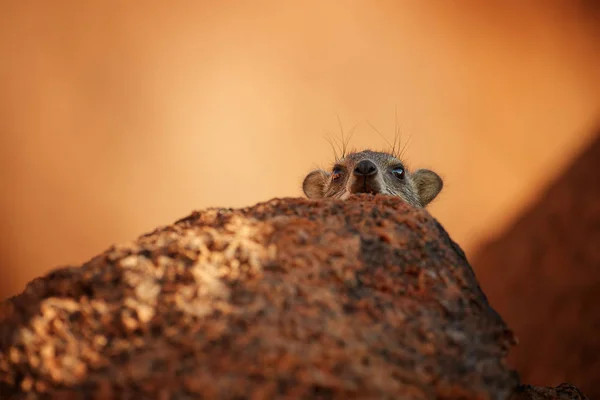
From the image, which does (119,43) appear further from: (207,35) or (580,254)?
(580,254)

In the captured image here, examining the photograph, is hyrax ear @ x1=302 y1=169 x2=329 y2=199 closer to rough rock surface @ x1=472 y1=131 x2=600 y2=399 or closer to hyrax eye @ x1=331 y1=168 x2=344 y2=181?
hyrax eye @ x1=331 y1=168 x2=344 y2=181

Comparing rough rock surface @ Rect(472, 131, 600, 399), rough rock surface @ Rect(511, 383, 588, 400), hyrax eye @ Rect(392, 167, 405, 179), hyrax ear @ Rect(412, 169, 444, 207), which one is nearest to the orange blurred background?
rough rock surface @ Rect(472, 131, 600, 399)

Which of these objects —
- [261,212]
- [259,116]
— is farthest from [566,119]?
[261,212]

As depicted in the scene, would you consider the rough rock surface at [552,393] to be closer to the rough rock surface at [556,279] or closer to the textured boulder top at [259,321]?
the textured boulder top at [259,321]

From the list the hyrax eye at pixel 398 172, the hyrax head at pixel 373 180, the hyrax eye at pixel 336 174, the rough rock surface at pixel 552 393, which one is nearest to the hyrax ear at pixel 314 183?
the hyrax head at pixel 373 180

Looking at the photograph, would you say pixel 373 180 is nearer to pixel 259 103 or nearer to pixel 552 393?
pixel 552 393
